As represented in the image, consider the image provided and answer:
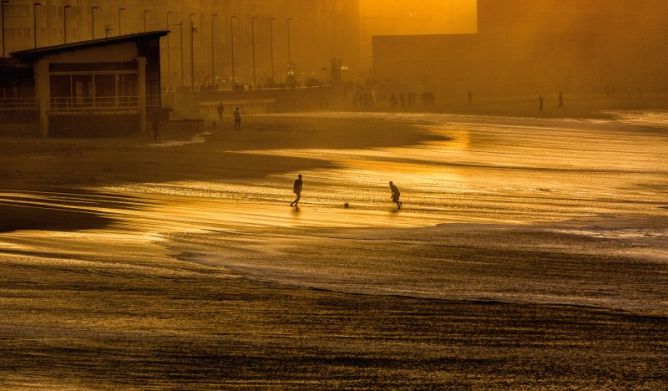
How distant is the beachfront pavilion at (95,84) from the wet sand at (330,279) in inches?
708

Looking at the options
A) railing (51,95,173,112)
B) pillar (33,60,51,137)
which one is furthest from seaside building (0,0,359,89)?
pillar (33,60,51,137)

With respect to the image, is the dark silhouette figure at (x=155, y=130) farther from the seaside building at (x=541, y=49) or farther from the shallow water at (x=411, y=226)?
the seaside building at (x=541, y=49)

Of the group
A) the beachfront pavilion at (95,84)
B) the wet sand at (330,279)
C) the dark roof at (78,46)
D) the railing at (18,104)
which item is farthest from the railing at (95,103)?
the wet sand at (330,279)

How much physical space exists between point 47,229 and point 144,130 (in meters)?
38.4

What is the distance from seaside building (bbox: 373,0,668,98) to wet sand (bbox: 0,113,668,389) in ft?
381

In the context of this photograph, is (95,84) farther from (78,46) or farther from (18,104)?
(18,104)

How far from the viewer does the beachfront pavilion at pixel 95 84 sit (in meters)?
62.9

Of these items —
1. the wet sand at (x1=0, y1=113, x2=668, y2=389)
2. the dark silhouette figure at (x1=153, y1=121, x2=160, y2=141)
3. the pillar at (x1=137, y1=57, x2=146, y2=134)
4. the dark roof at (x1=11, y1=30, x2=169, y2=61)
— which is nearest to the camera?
the wet sand at (x1=0, y1=113, x2=668, y2=389)

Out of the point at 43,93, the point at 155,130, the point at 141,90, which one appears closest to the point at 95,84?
the point at 141,90

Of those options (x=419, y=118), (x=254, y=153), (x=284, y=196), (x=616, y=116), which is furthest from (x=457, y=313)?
(x=616, y=116)

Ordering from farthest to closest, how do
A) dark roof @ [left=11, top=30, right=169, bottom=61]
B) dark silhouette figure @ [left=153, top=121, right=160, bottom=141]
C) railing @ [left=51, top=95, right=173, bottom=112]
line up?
railing @ [left=51, top=95, right=173, bottom=112] → dark roof @ [left=11, top=30, right=169, bottom=61] → dark silhouette figure @ [left=153, top=121, right=160, bottom=141]

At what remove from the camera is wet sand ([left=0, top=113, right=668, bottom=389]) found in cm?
1566

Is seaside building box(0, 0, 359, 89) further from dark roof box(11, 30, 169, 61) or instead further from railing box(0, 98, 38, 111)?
dark roof box(11, 30, 169, 61)

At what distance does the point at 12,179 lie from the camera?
4066 cm
